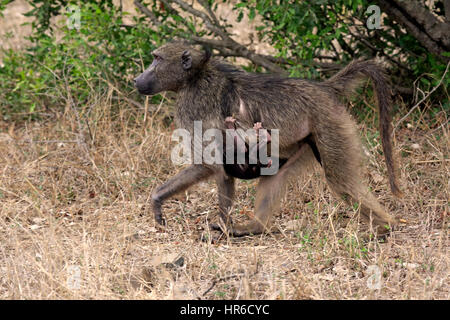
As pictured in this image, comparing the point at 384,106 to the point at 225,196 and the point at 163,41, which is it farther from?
the point at 163,41

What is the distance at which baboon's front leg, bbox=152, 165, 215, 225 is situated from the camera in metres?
3.78

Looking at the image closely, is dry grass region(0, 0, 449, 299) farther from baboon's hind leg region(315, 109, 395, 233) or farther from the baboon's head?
the baboon's head

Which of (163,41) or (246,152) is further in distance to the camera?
(163,41)

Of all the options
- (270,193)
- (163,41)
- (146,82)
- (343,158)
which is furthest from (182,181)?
(163,41)

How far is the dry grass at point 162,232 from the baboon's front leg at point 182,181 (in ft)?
0.69

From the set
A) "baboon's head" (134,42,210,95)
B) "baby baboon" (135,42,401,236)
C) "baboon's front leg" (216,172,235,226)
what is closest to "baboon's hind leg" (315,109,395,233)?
"baby baboon" (135,42,401,236)

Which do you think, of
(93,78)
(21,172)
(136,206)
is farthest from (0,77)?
(136,206)

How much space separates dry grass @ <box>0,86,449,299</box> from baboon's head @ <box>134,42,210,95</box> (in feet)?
2.40

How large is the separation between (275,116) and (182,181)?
64 cm

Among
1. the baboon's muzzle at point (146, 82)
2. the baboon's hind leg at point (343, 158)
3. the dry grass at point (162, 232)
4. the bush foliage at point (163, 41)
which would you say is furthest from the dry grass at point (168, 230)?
the baboon's muzzle at point (146, 82)

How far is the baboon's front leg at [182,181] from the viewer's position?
3.78m

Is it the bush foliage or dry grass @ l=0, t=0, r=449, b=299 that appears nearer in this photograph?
dry grass @ l=0, t=0, r=449, b=299

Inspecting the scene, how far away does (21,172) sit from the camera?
14.9ft

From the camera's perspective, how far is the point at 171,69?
3.88m
